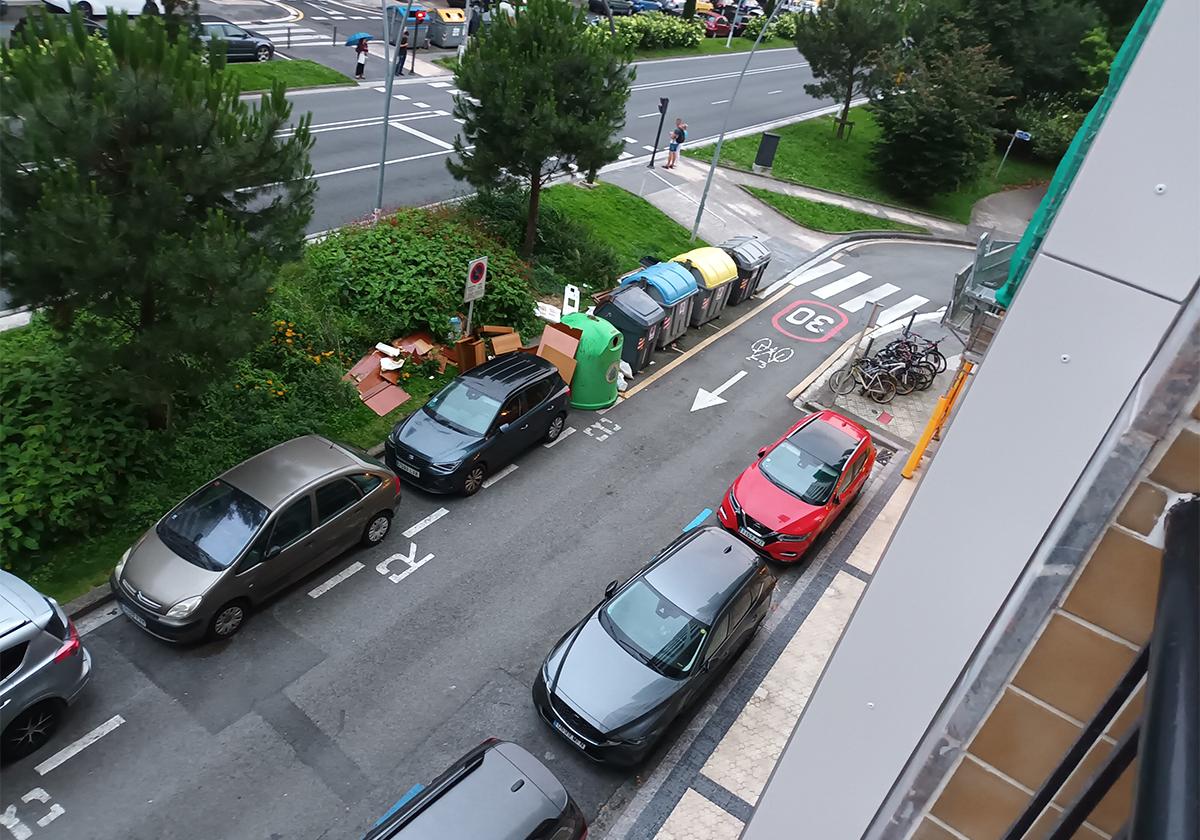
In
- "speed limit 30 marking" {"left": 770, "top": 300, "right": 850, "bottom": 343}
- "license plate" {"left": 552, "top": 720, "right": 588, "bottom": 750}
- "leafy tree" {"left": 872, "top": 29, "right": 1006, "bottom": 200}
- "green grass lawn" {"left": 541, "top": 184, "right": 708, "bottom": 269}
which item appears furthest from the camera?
"leafy tree" {"left": 872, "top": 29, "right": 1006, "bottom": 200}

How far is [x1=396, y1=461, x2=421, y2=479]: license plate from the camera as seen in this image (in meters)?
12.4

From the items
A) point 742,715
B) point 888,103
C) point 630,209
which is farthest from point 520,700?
point 888,103

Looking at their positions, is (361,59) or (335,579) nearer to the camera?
(335,579)

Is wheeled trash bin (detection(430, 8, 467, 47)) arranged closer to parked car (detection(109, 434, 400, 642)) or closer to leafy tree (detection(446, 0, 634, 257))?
leafy tree (detection(446, 0, 634, 257))

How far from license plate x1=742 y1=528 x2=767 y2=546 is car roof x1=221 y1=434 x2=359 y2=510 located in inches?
225

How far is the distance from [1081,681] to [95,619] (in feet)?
34.8

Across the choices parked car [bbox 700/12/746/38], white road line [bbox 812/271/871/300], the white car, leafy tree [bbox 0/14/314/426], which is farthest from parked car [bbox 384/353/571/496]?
parked car [bbox 700/12/746/38]

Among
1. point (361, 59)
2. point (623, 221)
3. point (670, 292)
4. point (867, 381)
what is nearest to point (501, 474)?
point (670, 292)

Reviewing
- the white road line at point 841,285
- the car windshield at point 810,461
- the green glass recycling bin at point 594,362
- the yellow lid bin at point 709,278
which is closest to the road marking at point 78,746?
the green glass recycling bin at point 594,362

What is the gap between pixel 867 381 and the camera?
57.5 ft

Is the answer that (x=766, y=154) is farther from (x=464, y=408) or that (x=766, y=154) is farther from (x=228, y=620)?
(x=228, y=620)

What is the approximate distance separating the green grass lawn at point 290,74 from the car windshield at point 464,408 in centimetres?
1828

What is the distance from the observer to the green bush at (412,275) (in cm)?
1500

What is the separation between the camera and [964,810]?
2260mm
